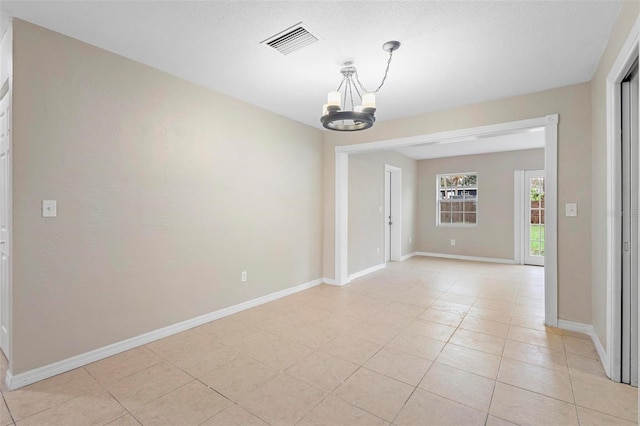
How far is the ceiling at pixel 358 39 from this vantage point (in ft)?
6.66

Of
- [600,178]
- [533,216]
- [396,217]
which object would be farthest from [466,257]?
[600,178]

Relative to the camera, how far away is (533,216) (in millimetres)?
6727

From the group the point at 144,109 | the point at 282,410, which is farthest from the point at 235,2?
the point at 282,410

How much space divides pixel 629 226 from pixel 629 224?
0.05 feet

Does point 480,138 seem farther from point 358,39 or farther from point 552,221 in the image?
point 358,39

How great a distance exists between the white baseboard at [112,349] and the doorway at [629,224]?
345cm

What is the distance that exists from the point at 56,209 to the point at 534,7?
3652mm

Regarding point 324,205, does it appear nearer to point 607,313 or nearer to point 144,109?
point 144,109

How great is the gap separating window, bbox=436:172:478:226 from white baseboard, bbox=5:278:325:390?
5.62 m

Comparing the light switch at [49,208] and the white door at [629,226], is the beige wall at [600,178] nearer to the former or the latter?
the white door at [629,226]

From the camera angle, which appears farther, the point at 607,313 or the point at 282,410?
the point at 607,313

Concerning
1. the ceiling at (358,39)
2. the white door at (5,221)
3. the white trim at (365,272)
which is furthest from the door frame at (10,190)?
the white trim at (365,272)

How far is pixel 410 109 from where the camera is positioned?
3.96 metres

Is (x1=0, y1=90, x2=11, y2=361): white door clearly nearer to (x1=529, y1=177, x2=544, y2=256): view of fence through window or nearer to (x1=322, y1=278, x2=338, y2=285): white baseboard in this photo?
(x1=322, y1=278, x2=338, y2=285): white baseboard
